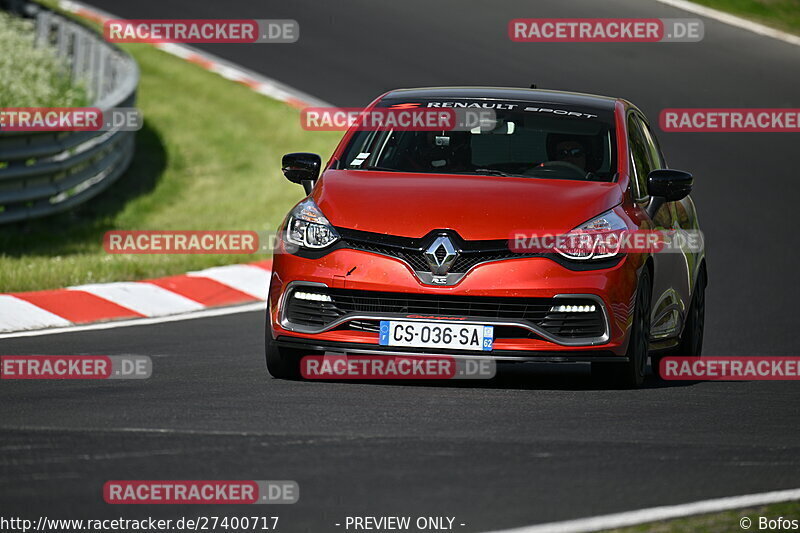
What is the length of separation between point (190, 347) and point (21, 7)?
16.3 m

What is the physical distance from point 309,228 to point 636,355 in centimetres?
183

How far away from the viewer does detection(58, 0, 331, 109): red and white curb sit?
22.5 meters

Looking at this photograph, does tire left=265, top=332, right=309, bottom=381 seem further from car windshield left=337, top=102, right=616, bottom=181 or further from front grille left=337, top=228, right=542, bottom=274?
car windshield left=337, top=102, right=616, bottom=181

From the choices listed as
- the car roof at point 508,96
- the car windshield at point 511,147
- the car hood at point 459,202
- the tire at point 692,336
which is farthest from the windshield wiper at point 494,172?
the tire at point 692,336

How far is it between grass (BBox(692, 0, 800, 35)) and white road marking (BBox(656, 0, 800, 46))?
0.58 feet

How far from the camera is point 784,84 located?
22.7m

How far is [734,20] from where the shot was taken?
86.0 feet

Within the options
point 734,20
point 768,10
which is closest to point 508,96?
point 734,20

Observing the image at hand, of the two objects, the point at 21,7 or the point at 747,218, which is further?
the point at 21,7

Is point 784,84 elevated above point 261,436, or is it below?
below

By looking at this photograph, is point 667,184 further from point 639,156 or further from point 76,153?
point 76,153

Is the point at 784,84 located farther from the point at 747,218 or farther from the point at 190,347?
the point at 190,347

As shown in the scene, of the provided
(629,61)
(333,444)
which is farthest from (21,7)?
(333,444)

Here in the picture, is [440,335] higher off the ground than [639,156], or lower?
lower
